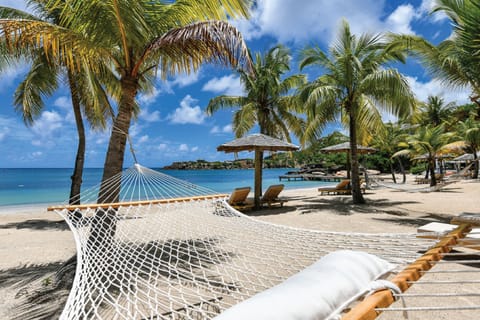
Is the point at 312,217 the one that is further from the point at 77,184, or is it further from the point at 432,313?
the point at 77,184

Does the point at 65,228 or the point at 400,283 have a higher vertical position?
the point at 400,283

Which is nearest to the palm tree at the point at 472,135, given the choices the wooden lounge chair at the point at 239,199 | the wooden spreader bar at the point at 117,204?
the wooden lounge chair at the point at 239,199

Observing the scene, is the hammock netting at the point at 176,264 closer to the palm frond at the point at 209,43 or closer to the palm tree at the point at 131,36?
the palm tree at the point at 131,36

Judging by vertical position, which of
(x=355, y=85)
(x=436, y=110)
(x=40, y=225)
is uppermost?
(x=436, y=110)

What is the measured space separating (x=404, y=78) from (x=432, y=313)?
5908mm

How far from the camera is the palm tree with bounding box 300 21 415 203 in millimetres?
6570

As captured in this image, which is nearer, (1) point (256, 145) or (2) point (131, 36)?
(2) point (131, 36)

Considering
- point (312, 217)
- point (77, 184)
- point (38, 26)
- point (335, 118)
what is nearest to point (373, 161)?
point (335, 118)

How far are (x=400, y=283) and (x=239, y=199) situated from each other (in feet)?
21.0

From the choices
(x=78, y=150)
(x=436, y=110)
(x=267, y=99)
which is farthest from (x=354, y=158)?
(x=436, y=110)

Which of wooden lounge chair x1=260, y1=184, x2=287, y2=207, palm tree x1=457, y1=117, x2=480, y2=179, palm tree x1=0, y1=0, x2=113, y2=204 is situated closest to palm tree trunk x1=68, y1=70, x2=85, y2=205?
palm tree x1=0, y1=0, x2=113, y2=204

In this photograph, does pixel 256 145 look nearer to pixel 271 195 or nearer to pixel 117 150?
pixel 271 195

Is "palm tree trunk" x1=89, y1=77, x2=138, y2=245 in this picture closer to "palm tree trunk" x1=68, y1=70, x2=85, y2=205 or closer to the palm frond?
the palm frond

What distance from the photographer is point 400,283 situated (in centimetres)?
97
